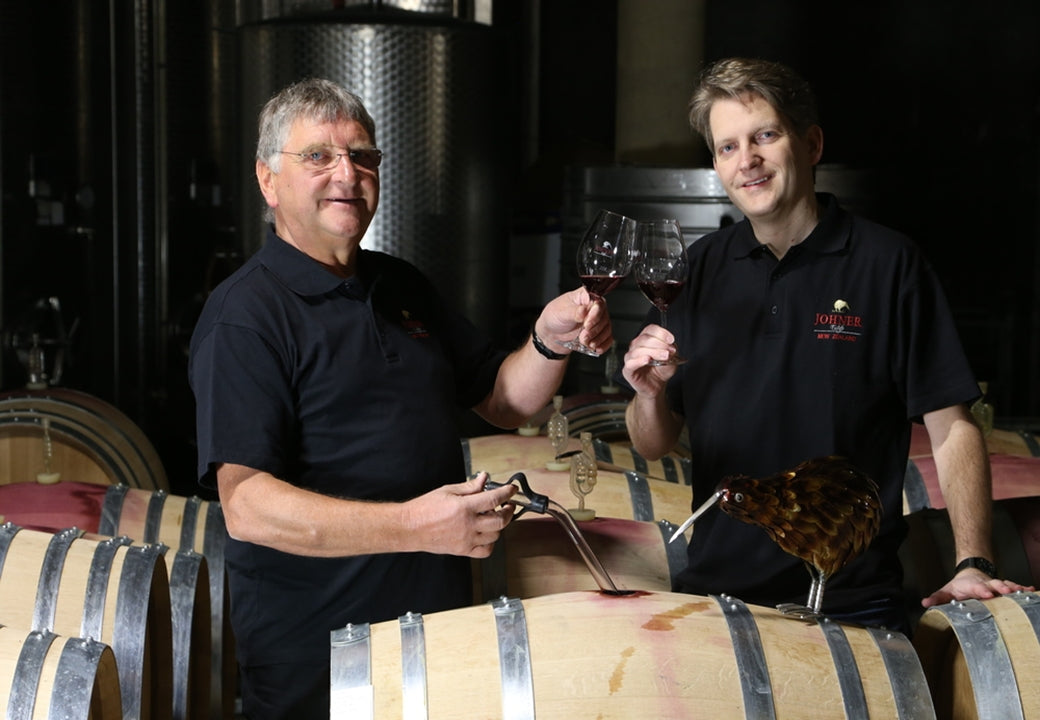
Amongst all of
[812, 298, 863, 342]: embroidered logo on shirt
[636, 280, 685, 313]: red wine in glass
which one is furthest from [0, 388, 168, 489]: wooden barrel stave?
[812, 298, 863, 342]: embroidered logo on shirt

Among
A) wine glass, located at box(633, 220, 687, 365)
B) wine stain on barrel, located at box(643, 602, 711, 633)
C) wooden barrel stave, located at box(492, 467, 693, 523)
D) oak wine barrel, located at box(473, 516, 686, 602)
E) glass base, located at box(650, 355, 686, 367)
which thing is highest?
wine glass, located at box(633, 220, 687, 365)

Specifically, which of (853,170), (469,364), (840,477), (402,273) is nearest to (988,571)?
(840,477)

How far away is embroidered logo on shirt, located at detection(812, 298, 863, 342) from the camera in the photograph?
2.11 m

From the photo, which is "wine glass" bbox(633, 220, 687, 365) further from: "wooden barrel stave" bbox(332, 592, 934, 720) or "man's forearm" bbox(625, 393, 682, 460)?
"wooden barrel stave" bbox(332, 592, 934, 720)

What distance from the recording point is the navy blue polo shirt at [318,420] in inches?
79.1

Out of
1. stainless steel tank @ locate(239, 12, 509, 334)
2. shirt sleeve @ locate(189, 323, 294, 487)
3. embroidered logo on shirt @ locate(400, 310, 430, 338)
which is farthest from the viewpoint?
stainless steel tank @ locate(239, 12, 509, 334)

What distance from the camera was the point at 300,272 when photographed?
2137mm

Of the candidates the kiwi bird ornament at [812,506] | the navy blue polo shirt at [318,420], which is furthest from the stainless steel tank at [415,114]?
the kiwi bird ornament at [812,506]

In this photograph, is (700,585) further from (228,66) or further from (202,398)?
(228,66)

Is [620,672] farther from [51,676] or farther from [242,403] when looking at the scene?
[51,676]

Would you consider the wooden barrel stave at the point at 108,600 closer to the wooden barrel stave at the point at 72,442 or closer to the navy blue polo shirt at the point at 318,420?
the navy blue polo shirt at the point at 318,420

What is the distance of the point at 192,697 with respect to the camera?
282 cm

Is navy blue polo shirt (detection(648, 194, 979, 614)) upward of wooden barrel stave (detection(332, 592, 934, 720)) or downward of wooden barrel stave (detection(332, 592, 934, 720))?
upward

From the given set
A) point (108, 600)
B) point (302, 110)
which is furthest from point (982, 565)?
point (108, 600)
